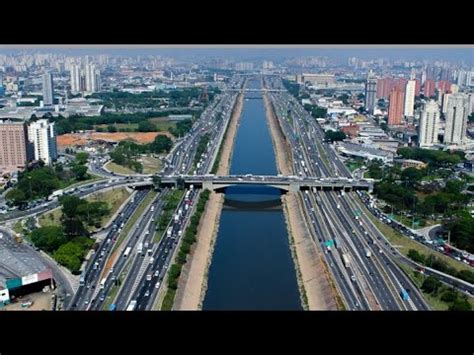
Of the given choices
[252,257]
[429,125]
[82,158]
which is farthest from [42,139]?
[429,125]

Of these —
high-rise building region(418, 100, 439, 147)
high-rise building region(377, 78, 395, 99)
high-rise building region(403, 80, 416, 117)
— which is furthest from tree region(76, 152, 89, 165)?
high-rise building region(377, 78, 395, 99)

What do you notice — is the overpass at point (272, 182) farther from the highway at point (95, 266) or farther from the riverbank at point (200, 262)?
the highway at point (95, 266)

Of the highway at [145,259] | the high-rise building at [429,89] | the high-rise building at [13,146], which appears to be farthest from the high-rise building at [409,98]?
the high-rise building at [13,146]

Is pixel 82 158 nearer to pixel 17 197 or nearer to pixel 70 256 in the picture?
pixel 17 197

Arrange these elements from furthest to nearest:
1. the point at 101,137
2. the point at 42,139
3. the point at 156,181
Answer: the point at 101,137
the point at 42,139
the point at 156,181

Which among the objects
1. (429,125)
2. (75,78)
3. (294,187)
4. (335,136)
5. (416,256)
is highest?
(75,78)

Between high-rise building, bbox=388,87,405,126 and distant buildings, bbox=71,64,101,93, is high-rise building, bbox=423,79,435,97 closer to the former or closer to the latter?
high-rise building, bbox=388,87,405,126
